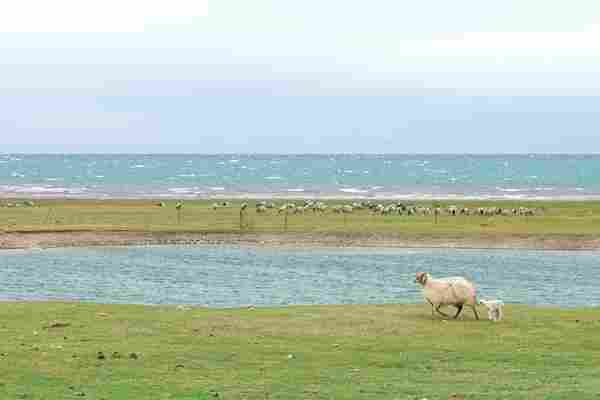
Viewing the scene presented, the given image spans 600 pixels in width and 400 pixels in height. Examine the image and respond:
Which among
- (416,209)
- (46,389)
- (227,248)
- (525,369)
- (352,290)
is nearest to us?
(46,389)

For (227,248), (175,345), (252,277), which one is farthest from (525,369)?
(227,248)

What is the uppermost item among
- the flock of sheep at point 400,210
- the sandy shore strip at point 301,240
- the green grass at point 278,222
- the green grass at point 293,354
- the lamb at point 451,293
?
the lamb at point 451,293

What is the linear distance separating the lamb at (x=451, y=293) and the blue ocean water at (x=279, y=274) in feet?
24.0

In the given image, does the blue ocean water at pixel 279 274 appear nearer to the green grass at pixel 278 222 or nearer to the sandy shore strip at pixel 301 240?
the sandy shore strip at pixel 301 240

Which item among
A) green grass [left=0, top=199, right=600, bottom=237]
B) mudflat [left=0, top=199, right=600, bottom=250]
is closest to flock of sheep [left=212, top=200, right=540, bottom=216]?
mudflat [left=0, top=199, right=600, bottom=250]

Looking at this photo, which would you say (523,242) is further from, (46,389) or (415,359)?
(46,389)

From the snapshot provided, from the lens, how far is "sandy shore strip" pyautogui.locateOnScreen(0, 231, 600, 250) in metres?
54.1

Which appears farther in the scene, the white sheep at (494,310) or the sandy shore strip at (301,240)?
the sandy shore strip at (301,240)

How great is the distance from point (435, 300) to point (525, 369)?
21.2 feet

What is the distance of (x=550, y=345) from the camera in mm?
19766

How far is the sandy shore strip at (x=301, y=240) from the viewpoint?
5406 cm

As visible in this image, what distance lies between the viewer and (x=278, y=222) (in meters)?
64.1

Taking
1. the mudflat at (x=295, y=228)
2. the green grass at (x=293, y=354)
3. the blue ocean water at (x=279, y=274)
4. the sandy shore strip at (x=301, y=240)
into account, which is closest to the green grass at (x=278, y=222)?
the mudflat at (x=295, y=228)


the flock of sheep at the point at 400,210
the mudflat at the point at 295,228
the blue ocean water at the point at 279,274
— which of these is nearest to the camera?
the blue ocean water at the point at 279,274
